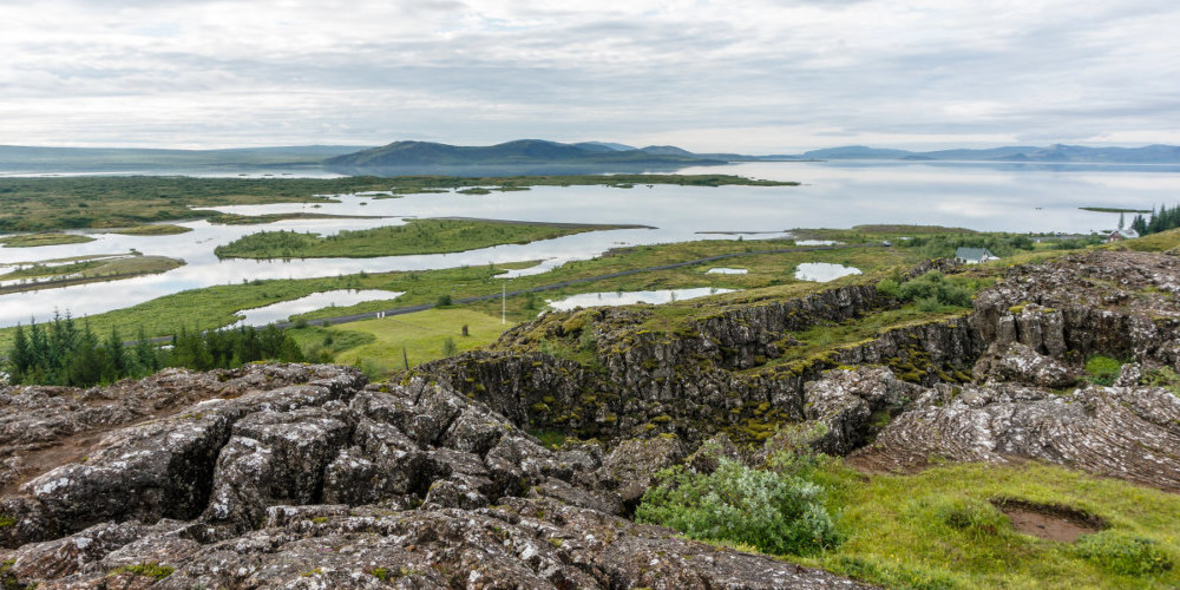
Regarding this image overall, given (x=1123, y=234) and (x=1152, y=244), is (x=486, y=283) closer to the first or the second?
(x=1152, y=244)

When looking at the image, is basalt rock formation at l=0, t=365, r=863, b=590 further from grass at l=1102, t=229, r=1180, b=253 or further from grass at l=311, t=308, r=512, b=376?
grass at l=1102, t=229, r=1180, b=253

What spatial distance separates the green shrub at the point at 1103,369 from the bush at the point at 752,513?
2572 cm

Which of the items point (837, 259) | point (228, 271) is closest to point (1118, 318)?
point (837, 259)

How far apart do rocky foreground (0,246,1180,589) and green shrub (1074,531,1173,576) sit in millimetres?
7608

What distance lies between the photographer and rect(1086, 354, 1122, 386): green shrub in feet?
114

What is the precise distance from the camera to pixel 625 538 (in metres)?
15.6

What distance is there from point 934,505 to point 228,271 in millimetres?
170178

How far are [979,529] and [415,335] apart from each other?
76.9 m

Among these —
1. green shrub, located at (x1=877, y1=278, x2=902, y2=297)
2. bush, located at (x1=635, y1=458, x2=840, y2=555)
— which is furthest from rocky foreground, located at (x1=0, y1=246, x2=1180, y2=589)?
green shrub, located at (x1=877, y1=278, x2=902, y2=297)

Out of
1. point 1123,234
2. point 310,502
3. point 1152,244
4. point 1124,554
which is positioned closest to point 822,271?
point 1152,244

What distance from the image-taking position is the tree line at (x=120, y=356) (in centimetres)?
6178

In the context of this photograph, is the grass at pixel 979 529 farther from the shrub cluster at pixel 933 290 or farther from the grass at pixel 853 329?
the shrub cluster at pixel 933 290

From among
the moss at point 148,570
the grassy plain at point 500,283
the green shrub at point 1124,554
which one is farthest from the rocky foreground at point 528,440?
the grassy plain at point 500,283

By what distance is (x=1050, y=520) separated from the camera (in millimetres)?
19672
